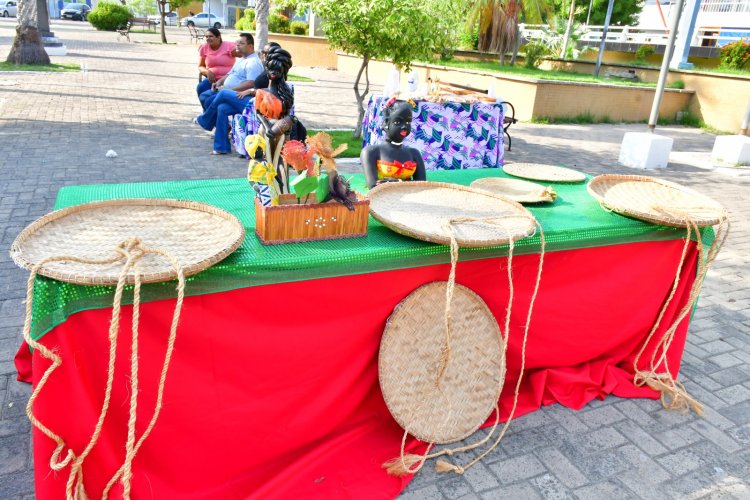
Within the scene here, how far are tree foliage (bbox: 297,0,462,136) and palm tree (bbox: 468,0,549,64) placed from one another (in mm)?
13134

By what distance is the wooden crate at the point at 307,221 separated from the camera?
1.95m

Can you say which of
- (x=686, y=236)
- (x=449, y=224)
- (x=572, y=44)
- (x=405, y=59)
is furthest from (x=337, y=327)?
(x=572, y=44)

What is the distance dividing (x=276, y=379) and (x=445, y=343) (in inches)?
27.5

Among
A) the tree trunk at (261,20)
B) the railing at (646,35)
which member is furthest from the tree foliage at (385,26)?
the railing at (646,35)

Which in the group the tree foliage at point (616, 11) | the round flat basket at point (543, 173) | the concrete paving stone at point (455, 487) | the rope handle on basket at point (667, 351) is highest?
the tree foliage at point (616, 11)

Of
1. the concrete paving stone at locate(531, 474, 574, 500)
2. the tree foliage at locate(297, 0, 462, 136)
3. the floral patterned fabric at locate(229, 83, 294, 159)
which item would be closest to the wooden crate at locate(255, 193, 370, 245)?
the concrete paving stone at locate(531, 474, 574, 500)

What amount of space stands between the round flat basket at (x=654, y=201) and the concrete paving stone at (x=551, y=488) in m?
1.24

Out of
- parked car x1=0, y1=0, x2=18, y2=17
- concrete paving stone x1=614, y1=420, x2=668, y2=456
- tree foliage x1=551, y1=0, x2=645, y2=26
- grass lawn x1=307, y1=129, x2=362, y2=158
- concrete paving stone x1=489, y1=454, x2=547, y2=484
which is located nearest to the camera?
concrete paving stone x1=489, y1=454, x2=547, y2=484

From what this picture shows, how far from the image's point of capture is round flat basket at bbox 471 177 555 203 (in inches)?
108

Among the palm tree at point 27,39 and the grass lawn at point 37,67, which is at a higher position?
the palm tree at point 27,39

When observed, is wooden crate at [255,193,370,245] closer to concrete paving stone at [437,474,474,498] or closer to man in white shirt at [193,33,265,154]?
concrete paving stone at [437,474,474,498]

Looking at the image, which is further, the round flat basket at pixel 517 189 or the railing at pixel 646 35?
the railing at pixel 646 35

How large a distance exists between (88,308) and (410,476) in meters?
1.34

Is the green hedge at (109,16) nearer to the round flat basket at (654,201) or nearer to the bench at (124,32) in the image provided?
the bench at (124,32)
